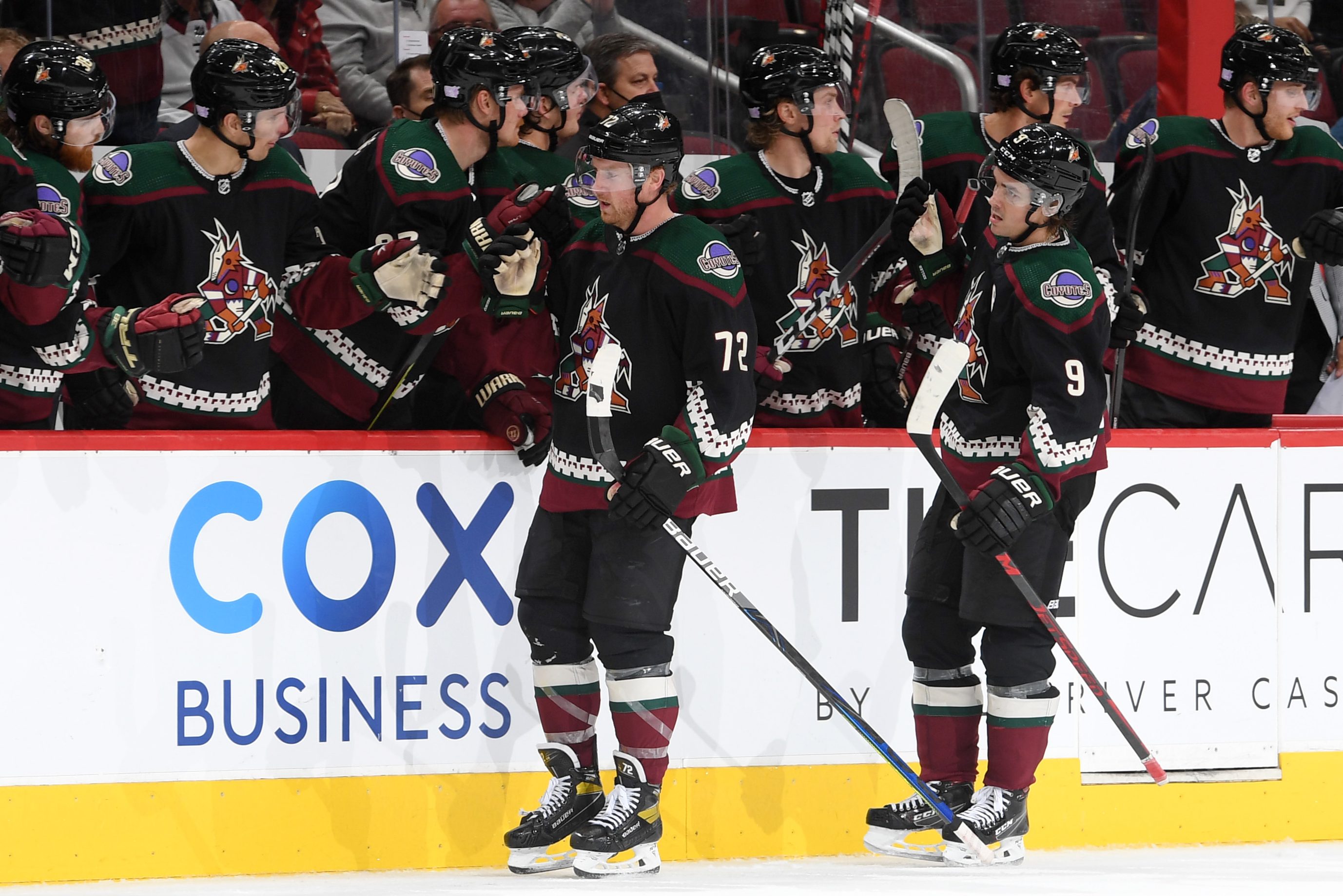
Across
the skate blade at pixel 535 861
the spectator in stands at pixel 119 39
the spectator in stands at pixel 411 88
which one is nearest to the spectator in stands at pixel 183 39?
the spectator in stands at pixel 119 39

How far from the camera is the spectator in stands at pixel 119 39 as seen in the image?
15.4ft

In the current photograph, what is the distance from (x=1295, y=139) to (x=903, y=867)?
2.19 meters

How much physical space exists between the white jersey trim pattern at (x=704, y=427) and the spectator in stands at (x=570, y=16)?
7.88 ft

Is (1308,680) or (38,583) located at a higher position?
(38,583)

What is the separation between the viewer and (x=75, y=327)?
352cm

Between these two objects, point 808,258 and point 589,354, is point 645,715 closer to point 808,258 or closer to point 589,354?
point 589,354

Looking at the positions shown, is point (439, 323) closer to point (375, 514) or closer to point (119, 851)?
point (375, 514)

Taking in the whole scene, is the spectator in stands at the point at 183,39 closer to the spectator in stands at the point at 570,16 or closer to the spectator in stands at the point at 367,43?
the spectator in stands at the point at 367,43

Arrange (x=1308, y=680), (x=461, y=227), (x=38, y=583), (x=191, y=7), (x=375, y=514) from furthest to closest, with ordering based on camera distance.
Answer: (x=191, y=7) → (x=1308, y=680) → (x=461, y=227) → (x=375, y=514) → (x=38, y=583)

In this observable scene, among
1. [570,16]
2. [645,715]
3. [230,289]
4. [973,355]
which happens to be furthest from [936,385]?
[570,16]

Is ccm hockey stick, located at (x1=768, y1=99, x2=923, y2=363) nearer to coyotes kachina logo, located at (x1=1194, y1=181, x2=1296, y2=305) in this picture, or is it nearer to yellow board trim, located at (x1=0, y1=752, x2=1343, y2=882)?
coyotes kachina logo, located at (x1=1194, y1=181, x2=1296, y2=305)

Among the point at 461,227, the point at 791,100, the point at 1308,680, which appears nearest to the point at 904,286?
the point at 791,100

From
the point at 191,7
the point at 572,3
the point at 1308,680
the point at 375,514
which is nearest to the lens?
the point at 375,514

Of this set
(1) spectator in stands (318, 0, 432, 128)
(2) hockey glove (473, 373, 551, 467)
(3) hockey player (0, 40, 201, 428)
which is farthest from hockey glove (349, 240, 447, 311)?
(1) spectator in stands (318, 0, 432, 128)
